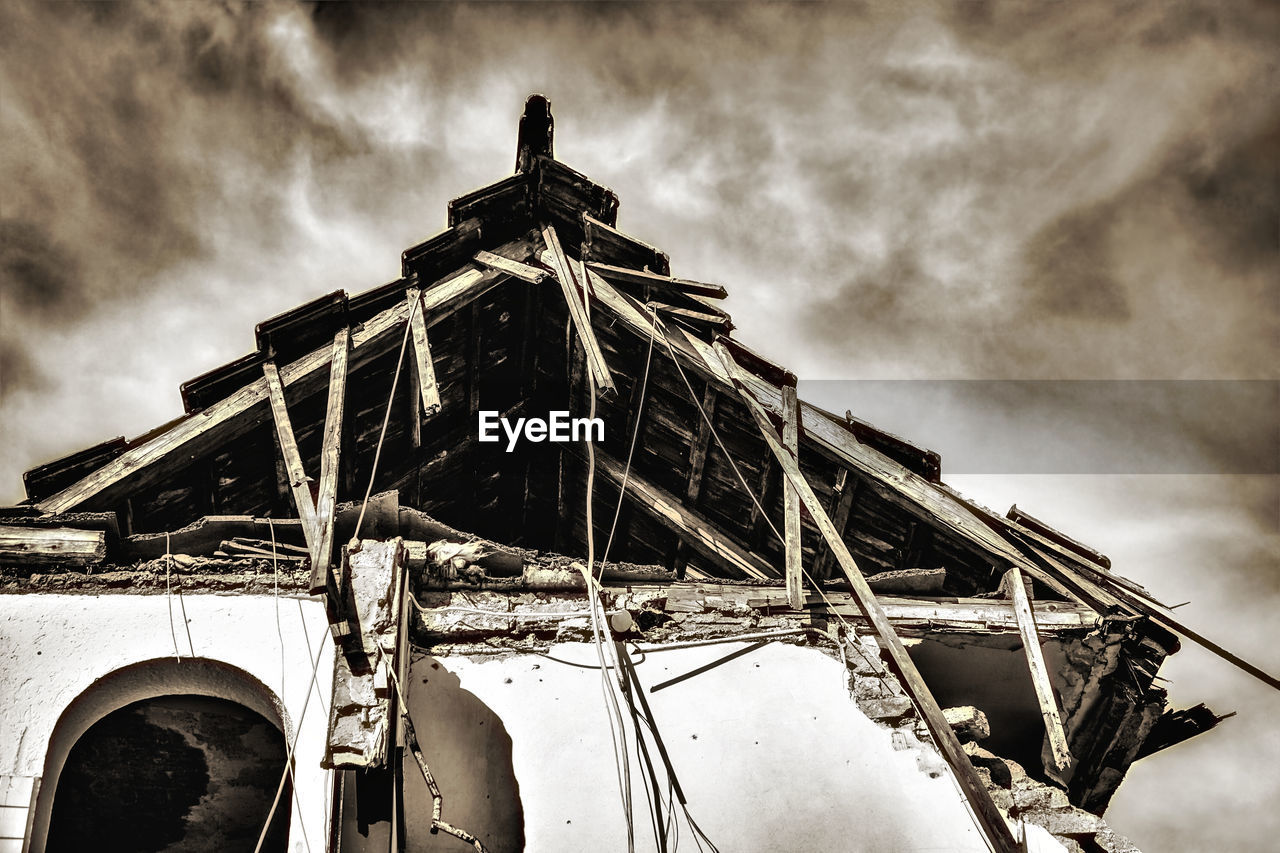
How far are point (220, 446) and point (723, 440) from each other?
411cm

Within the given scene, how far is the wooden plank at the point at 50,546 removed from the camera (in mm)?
5352

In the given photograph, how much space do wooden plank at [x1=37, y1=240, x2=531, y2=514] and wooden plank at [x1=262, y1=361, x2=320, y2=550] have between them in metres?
0.09

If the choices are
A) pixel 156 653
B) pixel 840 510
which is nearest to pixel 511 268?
pixel 840 510

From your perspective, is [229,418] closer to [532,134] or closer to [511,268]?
[511,268]

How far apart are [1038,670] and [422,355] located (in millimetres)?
5222

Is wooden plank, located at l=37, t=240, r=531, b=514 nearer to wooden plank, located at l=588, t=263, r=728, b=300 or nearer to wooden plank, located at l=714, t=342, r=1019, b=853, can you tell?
wooden plank, located at l=588, t=263, r=728, b=300

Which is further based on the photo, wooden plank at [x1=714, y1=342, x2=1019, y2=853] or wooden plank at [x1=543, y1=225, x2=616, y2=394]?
wooden plank at [x1=543, y1=225, x2=616, y2=394]

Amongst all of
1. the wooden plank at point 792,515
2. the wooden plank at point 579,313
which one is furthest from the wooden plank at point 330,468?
the wooden plank at point 792,515

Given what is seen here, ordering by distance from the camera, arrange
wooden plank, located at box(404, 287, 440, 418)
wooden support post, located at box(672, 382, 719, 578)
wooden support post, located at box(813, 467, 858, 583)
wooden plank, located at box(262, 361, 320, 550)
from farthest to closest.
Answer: wooden support post, located at box(672, 382, 719, 578) < wooden support post, located at box(813, 467, 858, 583) < wooden plank, located at box(404, 287, 440, 418) < wooden plank, located at box(262, 361, 320, 550)

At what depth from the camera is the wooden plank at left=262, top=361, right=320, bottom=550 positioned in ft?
18.3

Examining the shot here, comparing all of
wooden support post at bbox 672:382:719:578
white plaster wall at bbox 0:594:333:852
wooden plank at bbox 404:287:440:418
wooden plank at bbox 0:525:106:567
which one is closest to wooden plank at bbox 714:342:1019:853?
wooden support post at bbox 672:382:719:578

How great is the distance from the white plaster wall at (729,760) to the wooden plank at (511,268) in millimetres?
3527

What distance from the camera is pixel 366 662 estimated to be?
5.10m

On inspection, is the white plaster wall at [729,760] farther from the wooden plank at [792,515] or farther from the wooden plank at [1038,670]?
the wooden plank at [1038,670]
